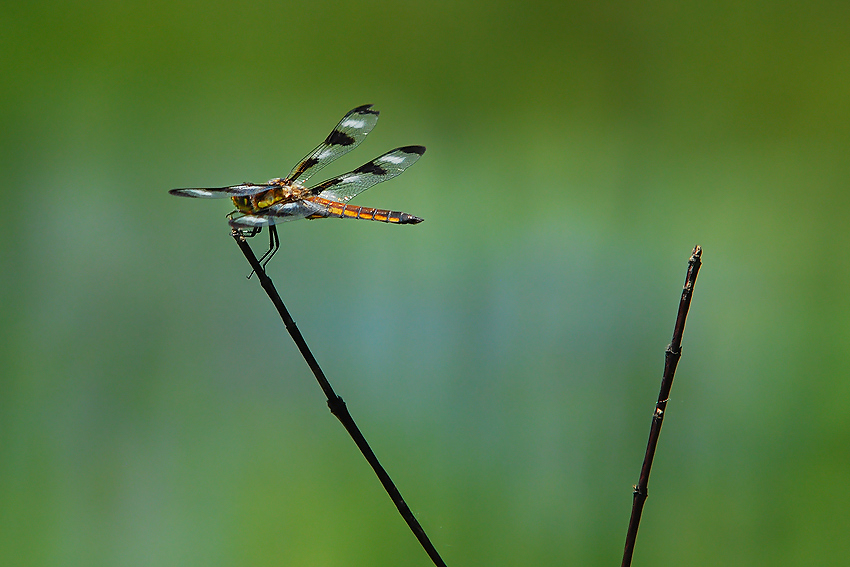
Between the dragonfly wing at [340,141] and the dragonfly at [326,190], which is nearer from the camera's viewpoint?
the dragonfly at [326,190]

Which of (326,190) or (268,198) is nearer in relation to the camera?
(268,198)

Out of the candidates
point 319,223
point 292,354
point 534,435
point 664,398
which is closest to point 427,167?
point 319,223

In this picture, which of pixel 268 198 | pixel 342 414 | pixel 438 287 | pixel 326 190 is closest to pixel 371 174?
pixel 326 190

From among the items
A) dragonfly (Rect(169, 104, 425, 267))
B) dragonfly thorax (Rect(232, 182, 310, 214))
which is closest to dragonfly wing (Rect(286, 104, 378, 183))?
dragonfly (Rect(169, 104, 425, 267))

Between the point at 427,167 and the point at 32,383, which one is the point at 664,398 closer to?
the point at 427,167

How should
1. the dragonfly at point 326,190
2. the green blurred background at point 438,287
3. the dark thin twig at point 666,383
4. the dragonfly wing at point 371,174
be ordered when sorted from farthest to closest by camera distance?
the green blurred background at point 438,287 < the dragonfly wing at point 371,174 < the dragonfly at point 326,190 < the dark thin twig at point 666,383

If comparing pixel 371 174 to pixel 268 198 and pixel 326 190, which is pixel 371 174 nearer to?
pixel 326 190

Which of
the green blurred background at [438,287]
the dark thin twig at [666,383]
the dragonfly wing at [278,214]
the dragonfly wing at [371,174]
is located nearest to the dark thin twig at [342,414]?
the dragonfly wing at [278,214]

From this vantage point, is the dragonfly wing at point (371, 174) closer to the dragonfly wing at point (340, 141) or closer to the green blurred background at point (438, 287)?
the dragonfly wing at point (340, 141)
